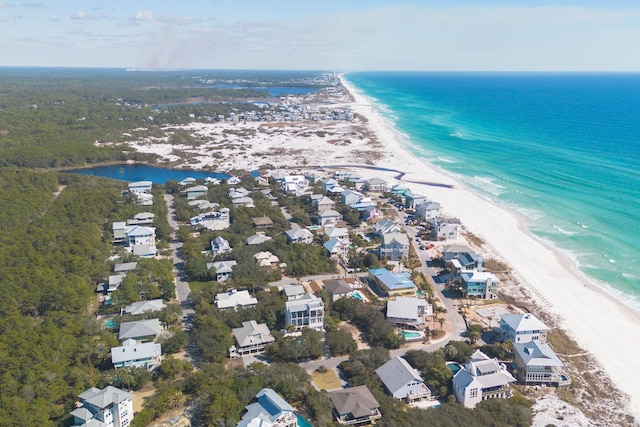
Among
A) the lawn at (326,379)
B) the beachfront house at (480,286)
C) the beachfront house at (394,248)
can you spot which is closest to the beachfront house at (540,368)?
the beachfront house at (480,286)

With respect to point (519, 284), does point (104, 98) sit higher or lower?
higher

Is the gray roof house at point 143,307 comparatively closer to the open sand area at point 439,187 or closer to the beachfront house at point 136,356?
the beachfront house at point 136,356

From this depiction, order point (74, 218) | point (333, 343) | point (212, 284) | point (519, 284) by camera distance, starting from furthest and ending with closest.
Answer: point (74, 218) → point (519, 284) → point (212, 284) → point (333, 343)

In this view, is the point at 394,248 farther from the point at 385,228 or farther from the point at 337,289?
the point at 337,289

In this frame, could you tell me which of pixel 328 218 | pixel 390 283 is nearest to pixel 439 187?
pixel 328 218

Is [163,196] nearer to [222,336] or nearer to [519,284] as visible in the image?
[222,336]

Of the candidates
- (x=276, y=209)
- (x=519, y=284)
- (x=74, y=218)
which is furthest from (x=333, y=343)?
(x=74, y=218)

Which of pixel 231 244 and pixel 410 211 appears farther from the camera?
pixel 410 211

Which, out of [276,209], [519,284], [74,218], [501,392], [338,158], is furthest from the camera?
[338,158]
